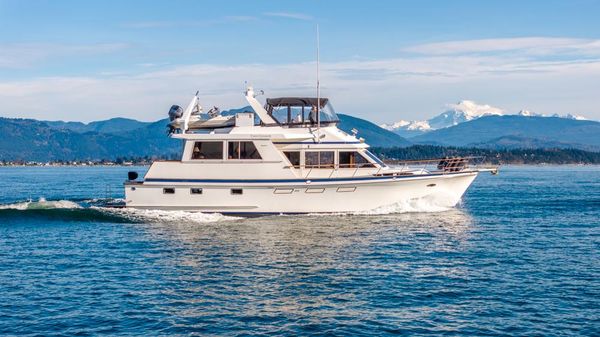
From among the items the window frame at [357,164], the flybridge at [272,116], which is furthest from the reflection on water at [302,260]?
the flybridge at [272,116]

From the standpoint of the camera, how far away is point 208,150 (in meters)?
33.6

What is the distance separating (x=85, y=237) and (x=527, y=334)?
61.8 ft

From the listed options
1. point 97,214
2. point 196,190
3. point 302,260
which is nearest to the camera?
A: point 302,260

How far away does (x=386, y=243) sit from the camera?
85.3ft

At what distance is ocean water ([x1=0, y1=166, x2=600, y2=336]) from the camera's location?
15.8 metres

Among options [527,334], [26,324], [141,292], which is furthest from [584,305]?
[26,324]

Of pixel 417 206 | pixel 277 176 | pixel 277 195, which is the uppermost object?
pixel 277 176

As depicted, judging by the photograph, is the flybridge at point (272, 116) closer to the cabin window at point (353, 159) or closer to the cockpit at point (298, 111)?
the cockpit at point (298, 111)

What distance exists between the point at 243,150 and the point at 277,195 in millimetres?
2701

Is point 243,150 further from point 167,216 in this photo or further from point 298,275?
point 298,275

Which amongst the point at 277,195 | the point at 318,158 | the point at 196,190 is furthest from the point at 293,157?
the point at 196,190

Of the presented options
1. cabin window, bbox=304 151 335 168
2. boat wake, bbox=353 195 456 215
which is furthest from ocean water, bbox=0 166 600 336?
cabin window, bbox=304 151 335 168

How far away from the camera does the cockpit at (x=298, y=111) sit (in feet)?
114

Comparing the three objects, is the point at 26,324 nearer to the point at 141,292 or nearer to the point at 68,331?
the point at 68,331
